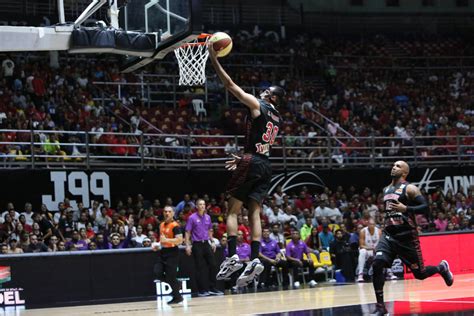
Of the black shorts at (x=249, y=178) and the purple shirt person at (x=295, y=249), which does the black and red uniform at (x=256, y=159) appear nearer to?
the black shorts at (x=249, y=178)

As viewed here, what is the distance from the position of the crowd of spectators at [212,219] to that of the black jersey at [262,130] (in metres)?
9.39

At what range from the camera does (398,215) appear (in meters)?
12.2

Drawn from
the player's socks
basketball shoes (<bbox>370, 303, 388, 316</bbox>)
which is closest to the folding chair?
basketball shoes (<bbox>370, 303, 388, 316</bbox>)

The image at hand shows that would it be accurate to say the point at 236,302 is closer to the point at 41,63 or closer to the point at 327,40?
the point at 41,63

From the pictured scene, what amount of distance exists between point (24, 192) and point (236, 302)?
8.99 m

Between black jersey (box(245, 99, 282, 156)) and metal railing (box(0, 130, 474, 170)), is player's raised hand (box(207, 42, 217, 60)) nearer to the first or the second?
black jersey (box(245, 99, 282, 156))

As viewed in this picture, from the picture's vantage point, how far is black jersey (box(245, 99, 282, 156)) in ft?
35.3

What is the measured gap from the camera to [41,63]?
28.5 meters

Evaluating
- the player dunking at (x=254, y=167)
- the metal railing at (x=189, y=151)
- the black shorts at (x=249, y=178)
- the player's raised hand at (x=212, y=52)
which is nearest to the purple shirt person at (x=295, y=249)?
the metal railing at (x=189, y=151)

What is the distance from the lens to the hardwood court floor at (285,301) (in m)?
14.2

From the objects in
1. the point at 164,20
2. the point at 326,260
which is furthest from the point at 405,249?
the point at 326,260

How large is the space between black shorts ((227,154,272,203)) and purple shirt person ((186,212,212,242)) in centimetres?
755

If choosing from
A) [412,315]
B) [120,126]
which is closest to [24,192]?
[120,126]

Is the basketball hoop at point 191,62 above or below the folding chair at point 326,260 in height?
above
